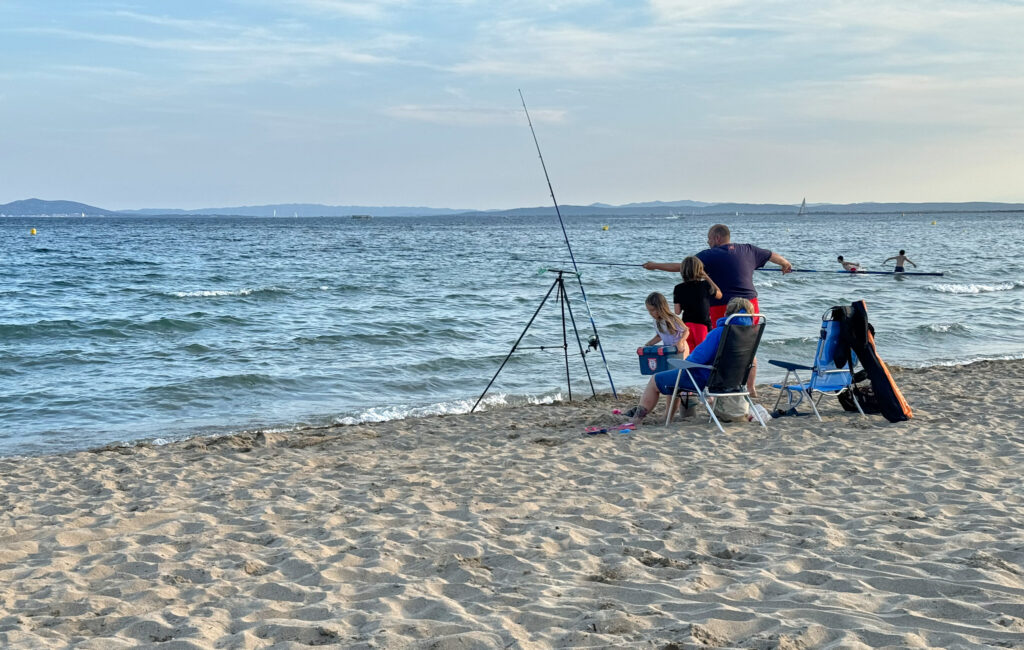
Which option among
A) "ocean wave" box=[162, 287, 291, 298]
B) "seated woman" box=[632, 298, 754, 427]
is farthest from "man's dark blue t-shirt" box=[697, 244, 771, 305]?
"ocean wave" box=[162, 287, 291, 298]

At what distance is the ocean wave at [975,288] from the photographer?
20.4m

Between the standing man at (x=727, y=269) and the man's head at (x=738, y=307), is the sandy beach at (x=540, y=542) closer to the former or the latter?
the man's head at (x=738, y=307)

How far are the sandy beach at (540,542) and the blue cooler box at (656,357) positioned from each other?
1.67ft

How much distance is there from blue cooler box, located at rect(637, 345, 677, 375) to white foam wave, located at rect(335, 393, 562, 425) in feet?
7.60

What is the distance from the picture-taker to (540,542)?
4008 mm

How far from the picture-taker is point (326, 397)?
9.65m

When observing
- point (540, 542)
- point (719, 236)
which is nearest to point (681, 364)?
point (719, 236)

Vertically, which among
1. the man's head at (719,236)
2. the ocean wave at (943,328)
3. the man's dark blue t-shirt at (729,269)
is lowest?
the ocean wave at (943,328)

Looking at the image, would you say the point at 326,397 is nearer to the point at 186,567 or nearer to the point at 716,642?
the point at 186,567

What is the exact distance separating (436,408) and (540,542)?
5.10 m

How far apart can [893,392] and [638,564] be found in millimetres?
3969

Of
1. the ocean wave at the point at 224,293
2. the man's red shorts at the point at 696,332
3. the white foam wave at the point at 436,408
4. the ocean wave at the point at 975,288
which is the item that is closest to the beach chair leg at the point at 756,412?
the man's red shorts at the point at 696,332

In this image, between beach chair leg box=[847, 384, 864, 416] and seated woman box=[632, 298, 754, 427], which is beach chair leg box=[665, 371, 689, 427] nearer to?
seated woman box=[632, 298, 754, 427]

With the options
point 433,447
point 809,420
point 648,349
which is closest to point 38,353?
point 433,447
